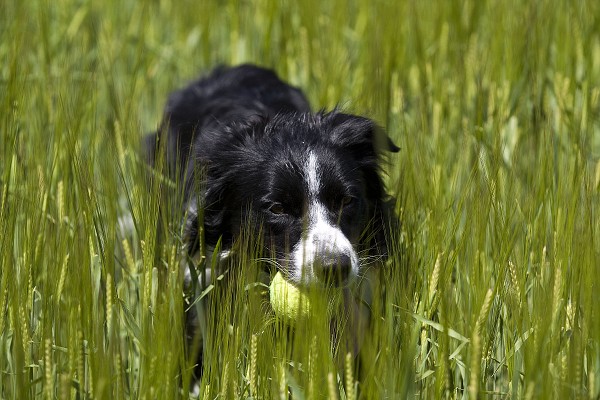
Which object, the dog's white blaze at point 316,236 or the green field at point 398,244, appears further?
the dog's white blaze at point 316,236

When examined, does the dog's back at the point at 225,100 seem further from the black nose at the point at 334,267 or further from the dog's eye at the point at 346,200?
the black nose at the point at 334,267

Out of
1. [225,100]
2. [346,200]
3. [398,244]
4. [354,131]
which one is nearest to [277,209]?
[346,200]

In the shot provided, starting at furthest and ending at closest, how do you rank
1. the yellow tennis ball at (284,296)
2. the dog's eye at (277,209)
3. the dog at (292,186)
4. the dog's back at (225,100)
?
the dog's back at (225,100) → the dog's eye at (277,209) → the dog at (292,186) → the yellow tennis ball at (284,296)

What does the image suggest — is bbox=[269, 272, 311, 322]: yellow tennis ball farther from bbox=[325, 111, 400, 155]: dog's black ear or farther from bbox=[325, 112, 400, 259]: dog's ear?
bbox=[325, 111, 400, 155]: dog's black ear

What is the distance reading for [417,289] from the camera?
2531 mm

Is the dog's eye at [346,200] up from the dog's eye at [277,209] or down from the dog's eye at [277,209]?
up

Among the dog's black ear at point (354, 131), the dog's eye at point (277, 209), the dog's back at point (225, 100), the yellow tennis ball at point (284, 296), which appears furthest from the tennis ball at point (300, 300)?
the dog's back at point (225, 100)

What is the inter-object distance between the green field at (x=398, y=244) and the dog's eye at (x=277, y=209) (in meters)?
0.28

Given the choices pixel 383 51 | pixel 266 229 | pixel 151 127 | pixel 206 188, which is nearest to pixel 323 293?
pixel 266 229

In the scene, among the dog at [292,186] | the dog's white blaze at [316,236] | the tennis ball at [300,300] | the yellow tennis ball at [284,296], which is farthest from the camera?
the dog at [292,186]

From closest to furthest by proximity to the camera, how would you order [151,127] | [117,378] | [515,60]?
[117,378] → [515,60] → [151,127]

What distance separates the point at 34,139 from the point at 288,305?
48.2 inches

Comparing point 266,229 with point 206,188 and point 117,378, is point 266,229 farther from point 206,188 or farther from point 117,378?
point 117,378

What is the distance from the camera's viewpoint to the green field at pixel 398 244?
7.05ft
